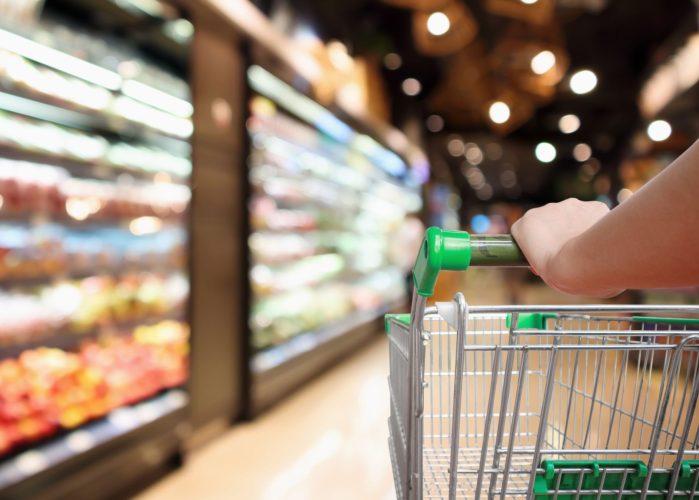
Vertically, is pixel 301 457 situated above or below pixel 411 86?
below

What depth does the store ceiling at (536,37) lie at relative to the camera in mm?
6258

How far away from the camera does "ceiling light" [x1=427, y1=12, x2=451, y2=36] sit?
481cm

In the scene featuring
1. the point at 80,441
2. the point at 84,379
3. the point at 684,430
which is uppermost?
the point at 684,430

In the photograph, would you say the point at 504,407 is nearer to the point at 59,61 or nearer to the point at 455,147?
the point at 59,61

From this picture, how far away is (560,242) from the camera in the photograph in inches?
33.6

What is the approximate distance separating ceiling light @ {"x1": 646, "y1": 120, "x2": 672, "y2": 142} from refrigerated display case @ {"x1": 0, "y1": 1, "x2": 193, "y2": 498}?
7.37 m

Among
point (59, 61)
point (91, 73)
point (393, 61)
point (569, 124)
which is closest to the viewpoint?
point (59, 61)

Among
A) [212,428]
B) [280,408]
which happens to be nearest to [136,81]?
[212,428]

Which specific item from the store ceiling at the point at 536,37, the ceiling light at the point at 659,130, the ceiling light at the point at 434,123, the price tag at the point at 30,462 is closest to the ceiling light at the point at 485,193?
the store ceiling at the point at 536,37

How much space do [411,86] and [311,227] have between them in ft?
15.8

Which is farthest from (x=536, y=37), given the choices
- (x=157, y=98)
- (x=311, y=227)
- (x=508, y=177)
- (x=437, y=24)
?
(x=508, y=177)

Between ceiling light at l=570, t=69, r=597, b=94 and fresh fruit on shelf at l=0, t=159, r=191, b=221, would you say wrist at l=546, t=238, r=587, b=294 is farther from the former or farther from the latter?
ceiling light at l=570, t=69, r=597, b=94

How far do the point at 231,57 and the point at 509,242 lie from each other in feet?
11.8

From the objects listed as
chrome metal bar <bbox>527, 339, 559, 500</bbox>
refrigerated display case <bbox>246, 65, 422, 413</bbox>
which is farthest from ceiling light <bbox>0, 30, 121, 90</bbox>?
chrome metal bar <bbox>527, 339, 559, 500</bbox>
